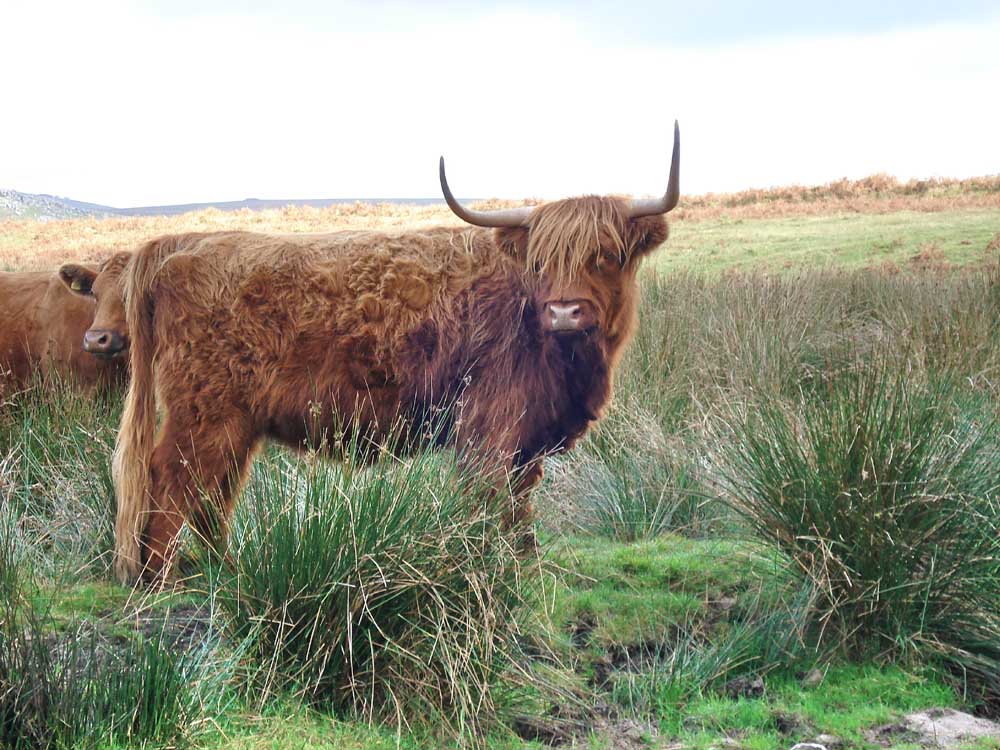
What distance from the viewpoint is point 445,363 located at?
4352mm

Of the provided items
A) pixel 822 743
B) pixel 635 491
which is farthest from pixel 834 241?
pixel 822 743

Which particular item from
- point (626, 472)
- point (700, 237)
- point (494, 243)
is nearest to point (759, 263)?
point (700, 237)

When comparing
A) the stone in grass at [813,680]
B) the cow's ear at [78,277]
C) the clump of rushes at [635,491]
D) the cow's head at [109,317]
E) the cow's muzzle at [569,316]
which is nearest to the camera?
the stone in grass at [813,680]

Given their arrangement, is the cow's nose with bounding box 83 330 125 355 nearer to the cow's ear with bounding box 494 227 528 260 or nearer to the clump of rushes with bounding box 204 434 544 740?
the cow's ear with bounding box 494 227 528 260

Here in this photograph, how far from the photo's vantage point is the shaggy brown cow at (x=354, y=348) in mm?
4219

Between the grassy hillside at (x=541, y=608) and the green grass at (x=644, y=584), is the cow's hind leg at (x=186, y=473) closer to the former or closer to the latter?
the grassy hillside at (x=541, y=608)

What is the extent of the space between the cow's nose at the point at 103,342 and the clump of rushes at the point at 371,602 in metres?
2.48

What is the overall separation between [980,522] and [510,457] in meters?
1.72

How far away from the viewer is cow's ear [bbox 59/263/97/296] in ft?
21.4

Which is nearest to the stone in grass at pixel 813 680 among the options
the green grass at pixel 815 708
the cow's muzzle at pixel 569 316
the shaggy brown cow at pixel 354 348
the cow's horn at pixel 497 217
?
the green grass at pixel 815 708

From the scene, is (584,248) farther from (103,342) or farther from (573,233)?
(103,342)

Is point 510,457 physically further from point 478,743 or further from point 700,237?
point 700,237

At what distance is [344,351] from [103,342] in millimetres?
1839

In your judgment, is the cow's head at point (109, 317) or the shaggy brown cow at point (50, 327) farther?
the shaggy brown cow at point (50, 327)
